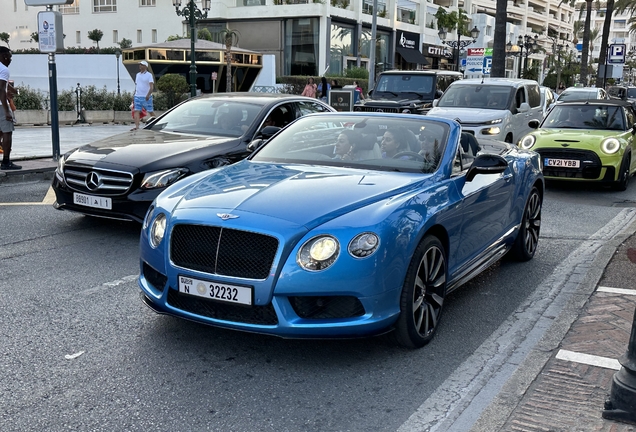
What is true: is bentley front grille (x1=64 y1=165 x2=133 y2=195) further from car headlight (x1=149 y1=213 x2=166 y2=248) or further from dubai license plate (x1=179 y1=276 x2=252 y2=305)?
dubai license plate (x1=179 y1=276 x2=252 y2=305)

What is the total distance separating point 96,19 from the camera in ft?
195

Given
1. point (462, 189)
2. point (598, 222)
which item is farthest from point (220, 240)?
point (598, 222)

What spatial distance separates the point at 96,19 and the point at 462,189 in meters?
60.2

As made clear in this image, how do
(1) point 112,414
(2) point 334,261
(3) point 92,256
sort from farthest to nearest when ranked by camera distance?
(3) point 92,256 < (2) point 334,261 < (1) point 112,414

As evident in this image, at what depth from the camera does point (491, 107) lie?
1517 cm

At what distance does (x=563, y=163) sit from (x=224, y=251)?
29.4 ft

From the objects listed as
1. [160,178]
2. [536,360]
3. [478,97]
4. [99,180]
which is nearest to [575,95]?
[478,97]

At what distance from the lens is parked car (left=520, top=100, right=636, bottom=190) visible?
11.5 meters

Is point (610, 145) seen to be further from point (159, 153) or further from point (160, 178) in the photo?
point (160, 178)

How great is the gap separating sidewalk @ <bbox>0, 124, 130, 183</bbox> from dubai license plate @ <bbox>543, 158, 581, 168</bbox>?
8264mm

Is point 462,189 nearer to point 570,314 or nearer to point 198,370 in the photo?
point 570,314

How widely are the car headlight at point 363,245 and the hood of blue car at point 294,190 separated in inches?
8.6

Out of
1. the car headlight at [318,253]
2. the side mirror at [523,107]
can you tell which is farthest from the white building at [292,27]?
the car headlight at [318,253]

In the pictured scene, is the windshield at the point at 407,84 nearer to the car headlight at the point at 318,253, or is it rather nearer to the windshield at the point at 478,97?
the windshield at the point at 478,97
